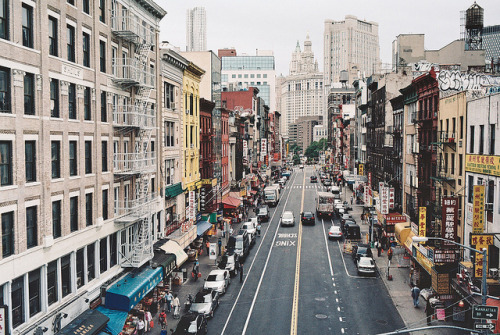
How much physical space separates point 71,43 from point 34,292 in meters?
12.1

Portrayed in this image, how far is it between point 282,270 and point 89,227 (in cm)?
2101

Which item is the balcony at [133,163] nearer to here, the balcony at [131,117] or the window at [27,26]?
the balcony at [131,117]

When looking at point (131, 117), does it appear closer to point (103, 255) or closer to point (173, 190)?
point (103, 255)

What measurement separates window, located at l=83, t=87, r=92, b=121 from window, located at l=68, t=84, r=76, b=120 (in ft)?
3.38

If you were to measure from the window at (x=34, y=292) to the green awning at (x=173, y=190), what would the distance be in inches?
762

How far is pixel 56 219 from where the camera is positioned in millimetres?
23500

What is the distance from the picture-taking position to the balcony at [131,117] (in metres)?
30.4

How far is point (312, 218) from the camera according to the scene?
217 feet

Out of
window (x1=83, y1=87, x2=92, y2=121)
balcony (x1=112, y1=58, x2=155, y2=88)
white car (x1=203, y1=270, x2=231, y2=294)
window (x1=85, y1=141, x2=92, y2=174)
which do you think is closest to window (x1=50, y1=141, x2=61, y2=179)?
window (x1=85, y1=141, x2=92, y2=174)

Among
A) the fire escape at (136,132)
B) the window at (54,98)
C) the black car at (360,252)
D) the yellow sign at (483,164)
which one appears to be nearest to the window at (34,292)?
the window at (54,98)

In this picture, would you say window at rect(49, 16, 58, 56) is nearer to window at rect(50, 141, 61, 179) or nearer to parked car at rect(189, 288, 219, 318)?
window at rect(50, 141, 61, 179)

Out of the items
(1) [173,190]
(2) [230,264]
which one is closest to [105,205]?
(1) [173,190]

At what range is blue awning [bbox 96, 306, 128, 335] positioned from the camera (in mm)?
24703

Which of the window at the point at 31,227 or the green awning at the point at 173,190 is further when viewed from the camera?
the green awning at the point at 173,190
